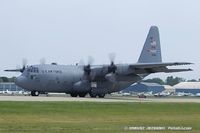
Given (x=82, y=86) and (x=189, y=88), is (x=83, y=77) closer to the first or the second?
(x=82, y=86)

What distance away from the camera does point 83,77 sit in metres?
72.1

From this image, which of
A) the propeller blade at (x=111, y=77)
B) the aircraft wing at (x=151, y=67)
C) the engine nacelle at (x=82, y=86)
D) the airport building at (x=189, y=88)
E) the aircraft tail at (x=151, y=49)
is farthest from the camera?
the airport building at (x=189, y=88)

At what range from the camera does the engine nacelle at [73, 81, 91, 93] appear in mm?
71438

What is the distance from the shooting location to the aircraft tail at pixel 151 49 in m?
77.4

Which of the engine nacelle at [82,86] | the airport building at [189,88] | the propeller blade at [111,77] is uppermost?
the airport building at [189,88]

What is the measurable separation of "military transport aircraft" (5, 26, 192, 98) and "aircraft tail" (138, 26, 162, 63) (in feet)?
16.8

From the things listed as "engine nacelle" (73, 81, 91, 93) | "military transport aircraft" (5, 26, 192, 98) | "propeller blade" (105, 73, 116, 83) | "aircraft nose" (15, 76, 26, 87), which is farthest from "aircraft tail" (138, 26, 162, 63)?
"aircraft nose" (15, 76, 26, 87)

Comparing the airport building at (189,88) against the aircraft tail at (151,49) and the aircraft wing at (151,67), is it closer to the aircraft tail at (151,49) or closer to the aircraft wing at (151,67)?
the aircraft tail at (151,49)

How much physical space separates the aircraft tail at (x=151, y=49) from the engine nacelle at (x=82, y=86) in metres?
9.78

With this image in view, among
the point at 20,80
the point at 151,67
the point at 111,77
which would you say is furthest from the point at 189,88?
the point at 20,80

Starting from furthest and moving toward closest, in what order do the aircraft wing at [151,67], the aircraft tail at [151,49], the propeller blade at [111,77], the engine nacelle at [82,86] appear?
the aircraft tail at [151,49] → the engine nacelle at [82,86] → the propeller blade at [111,77] → the aircraft wing at [151,67]

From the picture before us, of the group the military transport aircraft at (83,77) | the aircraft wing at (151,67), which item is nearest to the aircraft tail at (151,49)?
the military transport aircraft at (83,77)

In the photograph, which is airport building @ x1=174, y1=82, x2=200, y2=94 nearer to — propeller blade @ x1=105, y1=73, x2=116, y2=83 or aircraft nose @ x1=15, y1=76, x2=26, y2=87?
propeller blade @ x1=105, y1=73, x2=116, y2=83

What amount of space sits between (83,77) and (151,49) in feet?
37.8
